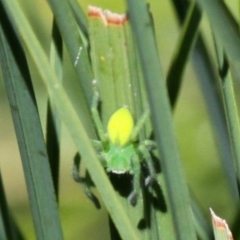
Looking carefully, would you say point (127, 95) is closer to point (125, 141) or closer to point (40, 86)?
point (125, 141)

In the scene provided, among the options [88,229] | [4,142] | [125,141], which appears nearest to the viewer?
[125,141]

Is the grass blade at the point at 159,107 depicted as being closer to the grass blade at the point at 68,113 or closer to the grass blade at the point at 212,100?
the grass blade at the point at 68,113

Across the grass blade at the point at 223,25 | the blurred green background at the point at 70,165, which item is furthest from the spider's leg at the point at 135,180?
the blurred green background at the point at 70,165

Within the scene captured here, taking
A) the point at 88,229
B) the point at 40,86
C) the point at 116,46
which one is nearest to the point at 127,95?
the point at 116,46

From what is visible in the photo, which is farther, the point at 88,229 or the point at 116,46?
the point at 88,229

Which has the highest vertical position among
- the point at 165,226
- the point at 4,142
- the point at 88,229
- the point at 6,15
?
Answer: the point at 6,15

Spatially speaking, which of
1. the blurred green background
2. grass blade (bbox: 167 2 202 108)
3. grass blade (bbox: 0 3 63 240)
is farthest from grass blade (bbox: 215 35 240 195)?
the blurred green background
